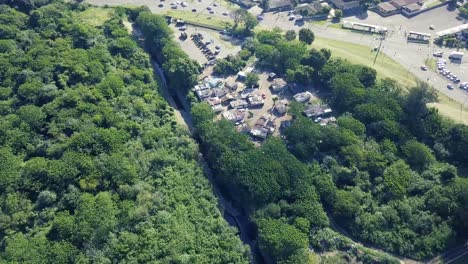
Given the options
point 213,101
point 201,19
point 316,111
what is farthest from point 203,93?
point 201,19

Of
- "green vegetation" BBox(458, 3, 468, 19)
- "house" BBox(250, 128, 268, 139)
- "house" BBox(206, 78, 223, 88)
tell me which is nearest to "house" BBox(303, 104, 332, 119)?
"house" BBox(250, 128, 268, 139)

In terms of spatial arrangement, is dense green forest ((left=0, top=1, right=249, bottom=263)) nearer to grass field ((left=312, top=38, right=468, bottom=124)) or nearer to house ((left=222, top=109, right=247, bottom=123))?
house ((left=222, top=109, right=247, bottom=123))

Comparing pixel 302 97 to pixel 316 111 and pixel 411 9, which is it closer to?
pixel 316 111

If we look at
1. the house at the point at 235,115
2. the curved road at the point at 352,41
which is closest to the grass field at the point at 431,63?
the curved road at the point at 352,41

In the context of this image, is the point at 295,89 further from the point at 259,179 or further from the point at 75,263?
the point at 75,263

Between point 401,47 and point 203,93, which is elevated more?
point 401,47

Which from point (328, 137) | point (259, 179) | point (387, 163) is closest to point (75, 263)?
point (259, 179)
